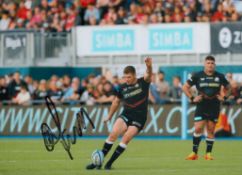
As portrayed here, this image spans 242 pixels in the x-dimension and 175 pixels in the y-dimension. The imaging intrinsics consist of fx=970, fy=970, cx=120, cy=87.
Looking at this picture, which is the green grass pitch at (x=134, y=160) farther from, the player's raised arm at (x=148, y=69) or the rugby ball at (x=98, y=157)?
the player's raised arm at (x=148, y=69)

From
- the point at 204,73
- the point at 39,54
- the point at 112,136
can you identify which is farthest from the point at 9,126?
the point at 112,136

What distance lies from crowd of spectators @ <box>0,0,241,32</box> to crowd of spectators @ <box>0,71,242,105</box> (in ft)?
7.62

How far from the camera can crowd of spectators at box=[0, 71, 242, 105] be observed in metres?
31.0

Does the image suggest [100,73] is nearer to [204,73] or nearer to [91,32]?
[91,32]

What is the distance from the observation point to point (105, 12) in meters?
35.6

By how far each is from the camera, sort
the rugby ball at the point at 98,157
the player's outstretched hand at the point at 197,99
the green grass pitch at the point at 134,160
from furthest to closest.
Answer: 1. the player's outstretched hand at the point at 197,99
2. the rugby ball at the point at 98,157
3. the green grass pitch at the point at 134,160

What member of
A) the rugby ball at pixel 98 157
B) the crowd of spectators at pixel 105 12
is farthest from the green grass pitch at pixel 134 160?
the crowd of spectators at pixel 105 12

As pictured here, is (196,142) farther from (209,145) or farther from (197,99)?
(197,99)

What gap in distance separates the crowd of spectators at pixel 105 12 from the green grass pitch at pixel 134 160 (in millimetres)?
6172

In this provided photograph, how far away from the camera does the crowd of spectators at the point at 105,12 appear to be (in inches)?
1293

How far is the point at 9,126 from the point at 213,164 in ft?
50.2

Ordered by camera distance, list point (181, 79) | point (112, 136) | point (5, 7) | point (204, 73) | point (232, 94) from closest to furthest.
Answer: point (112, 136)
point (204, 73)
point (232, 94)
point (181, 79)
point (5, 7)

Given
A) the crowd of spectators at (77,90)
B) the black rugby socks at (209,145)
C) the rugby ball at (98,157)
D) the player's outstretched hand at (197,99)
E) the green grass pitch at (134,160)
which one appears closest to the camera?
the green grass pitch at (134,160)

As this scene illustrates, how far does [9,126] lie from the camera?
Answer: 33.3 meters
